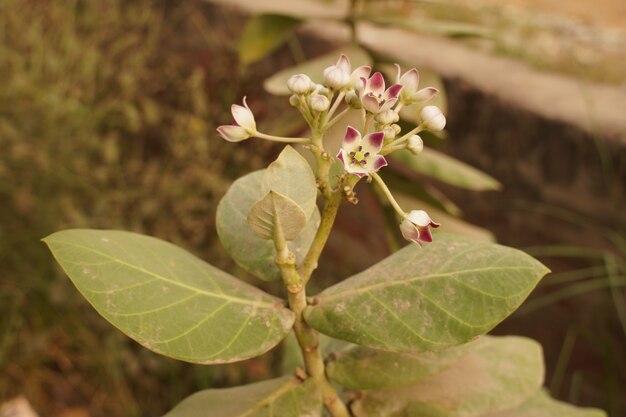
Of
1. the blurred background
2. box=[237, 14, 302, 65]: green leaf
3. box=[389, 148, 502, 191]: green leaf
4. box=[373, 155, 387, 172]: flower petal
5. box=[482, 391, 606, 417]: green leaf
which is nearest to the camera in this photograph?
box=[373, 155, 387, 172]: flower petal

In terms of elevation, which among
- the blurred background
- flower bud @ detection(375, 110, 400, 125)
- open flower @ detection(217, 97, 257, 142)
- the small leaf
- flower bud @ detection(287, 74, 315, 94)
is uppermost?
flower bud @ detection(287, 74, 315, 94)

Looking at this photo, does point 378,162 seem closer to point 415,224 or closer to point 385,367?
point 415,224

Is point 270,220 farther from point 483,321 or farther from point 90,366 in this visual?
point 90,366

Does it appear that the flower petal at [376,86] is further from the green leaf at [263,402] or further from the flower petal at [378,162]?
the green leaf at [263,402]

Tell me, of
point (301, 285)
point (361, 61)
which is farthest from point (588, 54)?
point (301, 285)

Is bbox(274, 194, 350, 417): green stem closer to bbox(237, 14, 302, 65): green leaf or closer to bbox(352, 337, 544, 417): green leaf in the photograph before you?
bbox(352, 337, 544, 417): green leaf

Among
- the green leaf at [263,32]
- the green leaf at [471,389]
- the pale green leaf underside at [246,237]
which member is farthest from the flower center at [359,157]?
the green leaf at [263,32]

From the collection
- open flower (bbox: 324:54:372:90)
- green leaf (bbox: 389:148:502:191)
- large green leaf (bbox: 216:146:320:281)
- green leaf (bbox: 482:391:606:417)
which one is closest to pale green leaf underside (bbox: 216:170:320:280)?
large green leaf (bbox: 216:146:320:281)
